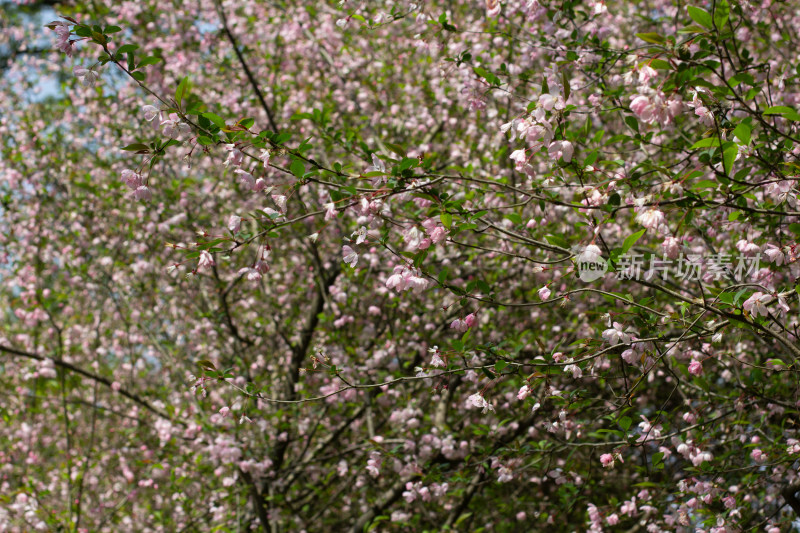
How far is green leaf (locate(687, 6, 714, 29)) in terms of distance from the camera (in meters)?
1.82

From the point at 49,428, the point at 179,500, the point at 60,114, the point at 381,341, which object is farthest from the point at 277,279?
the point at 49,428

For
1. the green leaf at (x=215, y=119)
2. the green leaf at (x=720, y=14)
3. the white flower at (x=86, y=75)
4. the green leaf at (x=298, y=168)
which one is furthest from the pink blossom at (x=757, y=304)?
the white flower at (x=86, y=75)

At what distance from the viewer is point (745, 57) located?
113 inches

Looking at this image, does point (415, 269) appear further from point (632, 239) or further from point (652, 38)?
point (652, 38)

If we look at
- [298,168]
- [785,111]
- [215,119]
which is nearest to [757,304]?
[785,111]

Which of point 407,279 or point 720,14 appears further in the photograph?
point 407,279

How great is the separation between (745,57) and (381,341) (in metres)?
3.27

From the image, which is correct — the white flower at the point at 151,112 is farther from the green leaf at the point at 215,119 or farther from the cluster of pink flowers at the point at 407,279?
the cluster of pink flowers at the point at 407,279

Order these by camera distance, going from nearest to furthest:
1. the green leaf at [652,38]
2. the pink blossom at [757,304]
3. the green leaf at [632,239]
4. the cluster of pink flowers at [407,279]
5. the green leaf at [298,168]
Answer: the green leaf at [652,38] < the green leaf at [632,239] < the pink blossom at [757,304] < the green leaf at [298,168] < the cluster of pink flowers at [407,279]

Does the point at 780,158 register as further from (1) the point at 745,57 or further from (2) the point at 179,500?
(2) the point at 179,500

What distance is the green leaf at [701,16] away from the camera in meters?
1.82

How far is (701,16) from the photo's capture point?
183cm

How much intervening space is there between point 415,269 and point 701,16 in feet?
4.08

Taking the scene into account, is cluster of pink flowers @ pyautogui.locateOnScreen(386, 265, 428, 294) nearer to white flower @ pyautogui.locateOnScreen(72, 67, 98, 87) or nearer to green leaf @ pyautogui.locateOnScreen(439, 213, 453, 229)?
green leaf @ pyautogui.locateOnScreen(439, 213, 453, 229)
